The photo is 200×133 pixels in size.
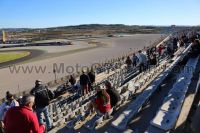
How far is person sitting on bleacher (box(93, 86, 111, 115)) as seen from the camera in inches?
225

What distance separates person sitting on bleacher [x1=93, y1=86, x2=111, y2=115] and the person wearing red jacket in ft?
7.20

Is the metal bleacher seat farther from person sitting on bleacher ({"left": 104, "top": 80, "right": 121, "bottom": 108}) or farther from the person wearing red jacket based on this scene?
the person wearing red jacket

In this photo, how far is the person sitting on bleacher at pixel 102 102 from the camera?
571 cm

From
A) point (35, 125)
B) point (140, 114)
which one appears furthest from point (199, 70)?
point (35, 125)

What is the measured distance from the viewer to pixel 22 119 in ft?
11.9

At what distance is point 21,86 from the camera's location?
1873cm

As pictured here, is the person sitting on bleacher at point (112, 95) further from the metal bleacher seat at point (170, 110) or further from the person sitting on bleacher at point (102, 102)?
the metal bleacher seat at point (170, 110)

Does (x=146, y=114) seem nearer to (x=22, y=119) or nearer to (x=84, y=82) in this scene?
(x=22, y=119)

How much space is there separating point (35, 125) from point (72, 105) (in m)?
4.89

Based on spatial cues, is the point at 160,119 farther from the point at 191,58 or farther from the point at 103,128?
the point at 191,58

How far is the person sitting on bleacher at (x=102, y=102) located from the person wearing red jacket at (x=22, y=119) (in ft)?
7.20

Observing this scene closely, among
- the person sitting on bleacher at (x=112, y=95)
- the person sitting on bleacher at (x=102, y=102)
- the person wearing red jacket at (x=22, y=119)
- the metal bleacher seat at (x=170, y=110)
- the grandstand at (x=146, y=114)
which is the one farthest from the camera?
the person sitting on bleacher at (x=112, y=95)

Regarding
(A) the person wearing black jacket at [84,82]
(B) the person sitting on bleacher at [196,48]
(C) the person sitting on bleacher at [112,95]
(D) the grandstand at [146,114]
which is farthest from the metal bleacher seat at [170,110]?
(A) the person wearing black jacket at [84,82]

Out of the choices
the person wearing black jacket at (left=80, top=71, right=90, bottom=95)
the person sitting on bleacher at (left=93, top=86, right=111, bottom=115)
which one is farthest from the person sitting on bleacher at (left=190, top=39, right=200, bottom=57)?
the person sitting on bleacher at (left=93, top=86, right=111, bottom=115)
